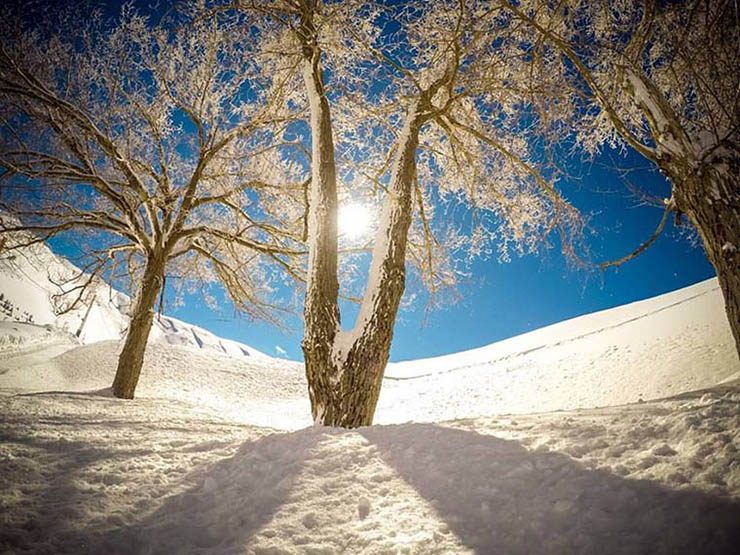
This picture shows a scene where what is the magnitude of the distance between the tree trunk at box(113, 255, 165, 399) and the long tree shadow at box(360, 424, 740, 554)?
17.2ft

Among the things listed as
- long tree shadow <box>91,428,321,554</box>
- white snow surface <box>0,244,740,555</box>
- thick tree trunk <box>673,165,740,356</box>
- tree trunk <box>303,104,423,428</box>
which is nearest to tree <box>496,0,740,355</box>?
thick tree trunk <box>673,165,740,356</box>

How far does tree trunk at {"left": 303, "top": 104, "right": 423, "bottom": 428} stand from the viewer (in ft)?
8.09

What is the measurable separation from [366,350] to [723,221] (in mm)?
2483

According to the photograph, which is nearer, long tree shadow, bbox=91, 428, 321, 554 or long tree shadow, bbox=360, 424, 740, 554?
long tree shadow, bbox=360, 424, 740, 554

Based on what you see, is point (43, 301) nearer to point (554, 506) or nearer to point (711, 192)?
point (554, 506)

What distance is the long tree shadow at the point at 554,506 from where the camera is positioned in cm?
92

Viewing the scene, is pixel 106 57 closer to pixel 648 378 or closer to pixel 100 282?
pixel 100 282

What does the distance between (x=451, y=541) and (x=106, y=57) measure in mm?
6977

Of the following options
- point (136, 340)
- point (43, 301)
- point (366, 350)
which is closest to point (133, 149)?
point (136, 340)

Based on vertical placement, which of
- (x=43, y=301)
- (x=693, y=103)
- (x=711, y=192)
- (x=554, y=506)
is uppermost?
(x=43, y=301)

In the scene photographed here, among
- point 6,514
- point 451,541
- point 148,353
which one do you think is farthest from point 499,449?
point 148,353

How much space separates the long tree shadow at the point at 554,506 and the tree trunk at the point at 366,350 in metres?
0.87

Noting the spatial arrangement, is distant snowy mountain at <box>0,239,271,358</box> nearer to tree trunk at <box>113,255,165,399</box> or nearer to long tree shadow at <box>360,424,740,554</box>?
tree trunk at <box>113,255,165,399</box>

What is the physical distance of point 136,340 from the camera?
5305 mm
